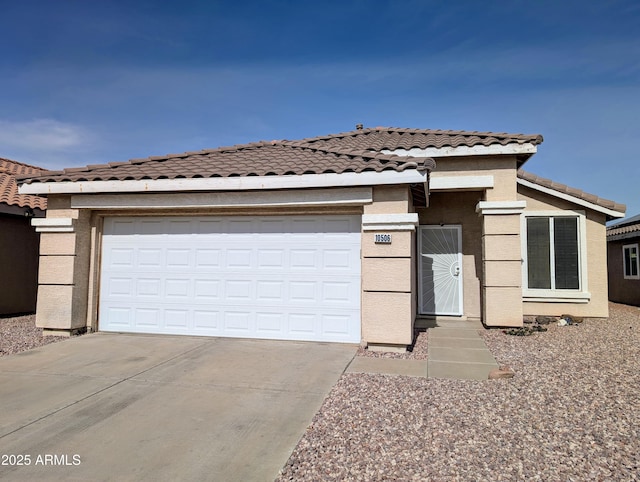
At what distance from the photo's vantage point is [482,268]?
9.93 metres

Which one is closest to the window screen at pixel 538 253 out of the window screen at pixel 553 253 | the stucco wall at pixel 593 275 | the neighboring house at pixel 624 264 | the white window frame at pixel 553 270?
the window screen at pixel 553 253

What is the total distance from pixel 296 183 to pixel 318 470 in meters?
4.96

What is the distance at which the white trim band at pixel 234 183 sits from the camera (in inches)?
272

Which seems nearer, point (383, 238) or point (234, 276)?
point (383, 238)

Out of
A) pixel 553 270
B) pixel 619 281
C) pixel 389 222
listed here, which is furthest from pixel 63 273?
pixel 619 281

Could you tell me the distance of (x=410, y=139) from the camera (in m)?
10.5

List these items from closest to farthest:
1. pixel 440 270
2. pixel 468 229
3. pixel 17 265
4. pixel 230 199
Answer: pixel 230 199 → pixel 468 229 → pixel 440 270 → pixel 17 265

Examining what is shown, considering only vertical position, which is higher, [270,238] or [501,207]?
[501,207]

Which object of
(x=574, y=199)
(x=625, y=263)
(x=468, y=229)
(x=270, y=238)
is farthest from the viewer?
(x=625, y=263)

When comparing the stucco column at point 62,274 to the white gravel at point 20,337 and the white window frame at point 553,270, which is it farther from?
the white window frame at point 553,270

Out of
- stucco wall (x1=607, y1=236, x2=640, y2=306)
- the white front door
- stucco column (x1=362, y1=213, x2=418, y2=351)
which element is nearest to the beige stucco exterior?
stucco column (x1=362, y1=213, x2=418, y2=351)

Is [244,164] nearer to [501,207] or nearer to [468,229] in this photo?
[501,207]

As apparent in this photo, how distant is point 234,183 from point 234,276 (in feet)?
5.91

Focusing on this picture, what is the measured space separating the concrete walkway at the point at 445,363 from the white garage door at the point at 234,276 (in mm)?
1228
